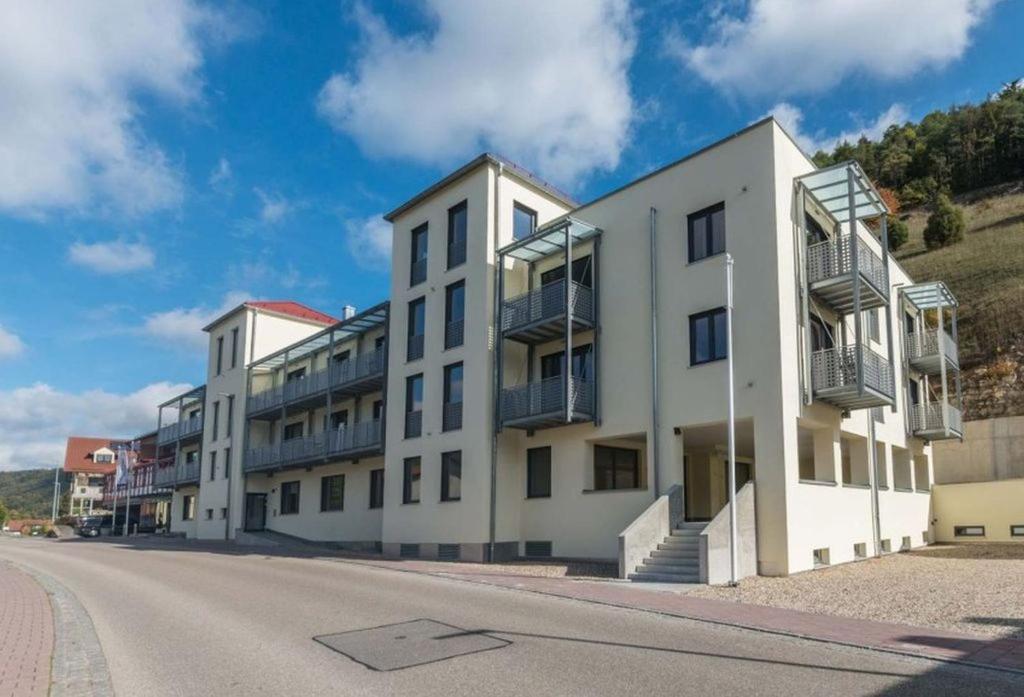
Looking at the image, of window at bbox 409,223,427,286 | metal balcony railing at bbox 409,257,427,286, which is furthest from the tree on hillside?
metal balcony railing at bbox 409,257,427,286

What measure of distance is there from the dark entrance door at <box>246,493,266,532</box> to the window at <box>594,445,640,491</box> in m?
21.7

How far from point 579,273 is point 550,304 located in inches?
72.8

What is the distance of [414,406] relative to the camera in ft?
86.6

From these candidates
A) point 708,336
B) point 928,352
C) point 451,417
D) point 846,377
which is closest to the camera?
point 846,377

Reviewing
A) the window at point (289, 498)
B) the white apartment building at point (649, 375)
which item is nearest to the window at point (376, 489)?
the white apartment building at point (649, 375)

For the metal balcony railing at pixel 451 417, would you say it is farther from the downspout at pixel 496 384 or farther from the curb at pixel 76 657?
the curb at pixel 76 657

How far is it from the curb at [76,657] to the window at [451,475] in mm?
11624

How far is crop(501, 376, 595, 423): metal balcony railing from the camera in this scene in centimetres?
2069

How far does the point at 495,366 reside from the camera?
23.1m

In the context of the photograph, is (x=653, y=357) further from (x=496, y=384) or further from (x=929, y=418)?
(x=929, y=418)

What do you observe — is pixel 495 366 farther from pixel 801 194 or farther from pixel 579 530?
pixel 801 194

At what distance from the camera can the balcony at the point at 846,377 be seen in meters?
17.9

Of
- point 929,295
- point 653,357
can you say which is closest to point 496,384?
point 653,357

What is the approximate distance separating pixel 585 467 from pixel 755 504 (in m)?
5.40
